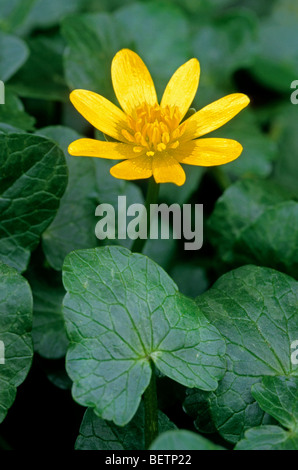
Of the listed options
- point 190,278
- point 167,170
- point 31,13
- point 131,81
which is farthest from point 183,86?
point 31,13

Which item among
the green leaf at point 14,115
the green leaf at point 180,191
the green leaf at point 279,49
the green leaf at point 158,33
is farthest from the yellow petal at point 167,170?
the green leaf at point 279,49

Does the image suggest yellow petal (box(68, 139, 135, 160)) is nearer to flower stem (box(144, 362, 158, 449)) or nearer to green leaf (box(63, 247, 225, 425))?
green leaf (box(63, 247, 225, 425))

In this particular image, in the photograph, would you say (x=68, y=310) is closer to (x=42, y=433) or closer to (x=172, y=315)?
(x=172, y=315)

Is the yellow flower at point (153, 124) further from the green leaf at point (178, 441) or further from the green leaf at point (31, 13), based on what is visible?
the green leaf at point (31, 13)

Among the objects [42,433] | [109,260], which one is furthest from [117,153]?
[42,433]

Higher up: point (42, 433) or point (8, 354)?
point (8, 354)

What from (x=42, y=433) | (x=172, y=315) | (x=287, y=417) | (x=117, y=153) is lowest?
(x=42, y=433)

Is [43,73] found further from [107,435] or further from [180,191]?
[107,435]
